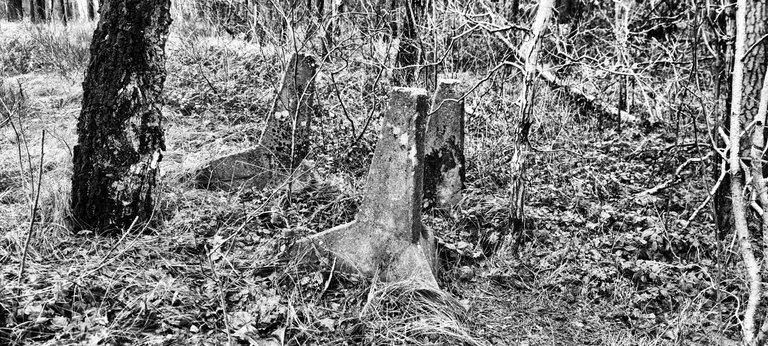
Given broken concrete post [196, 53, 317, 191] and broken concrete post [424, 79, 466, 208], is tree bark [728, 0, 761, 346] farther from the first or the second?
broken concrete post [196, 53, 317, 191]

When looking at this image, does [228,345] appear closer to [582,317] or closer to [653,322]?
[582,317]

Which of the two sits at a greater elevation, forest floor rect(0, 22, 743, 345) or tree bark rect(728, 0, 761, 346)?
tree bark rect(728, 0, 761, 346)

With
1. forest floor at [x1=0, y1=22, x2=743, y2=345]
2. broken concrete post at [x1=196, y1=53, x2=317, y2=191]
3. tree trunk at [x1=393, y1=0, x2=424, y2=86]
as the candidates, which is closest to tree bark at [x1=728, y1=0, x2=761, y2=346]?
forest floor at [x1=0, y1=22, x2=743, y2=345]

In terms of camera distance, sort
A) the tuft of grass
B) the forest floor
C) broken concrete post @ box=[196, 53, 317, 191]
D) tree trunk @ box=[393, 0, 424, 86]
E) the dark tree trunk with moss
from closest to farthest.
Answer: the forest floor < the tuft of grass < the dark tree trunk with moss < broken concrete post @ box=[196, 53, 317, 191] < tree trunk @ box=[393, 0, 424, 86]

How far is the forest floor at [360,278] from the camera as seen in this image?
3436 mm

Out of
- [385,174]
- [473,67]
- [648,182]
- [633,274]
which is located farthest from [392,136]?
[473,67]

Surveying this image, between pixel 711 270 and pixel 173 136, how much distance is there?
5601mm

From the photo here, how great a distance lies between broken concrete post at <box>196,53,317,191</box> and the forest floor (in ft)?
1.04

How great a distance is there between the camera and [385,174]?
4168 mm

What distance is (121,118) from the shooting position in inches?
162

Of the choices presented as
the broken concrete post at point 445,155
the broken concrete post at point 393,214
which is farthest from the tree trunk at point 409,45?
the broken concrete post at point 393,214

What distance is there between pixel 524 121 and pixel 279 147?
7.86 ft

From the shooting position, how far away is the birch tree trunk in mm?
4719

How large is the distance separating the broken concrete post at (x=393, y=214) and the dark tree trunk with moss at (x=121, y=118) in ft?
4.37
